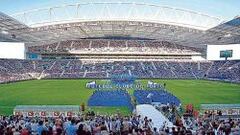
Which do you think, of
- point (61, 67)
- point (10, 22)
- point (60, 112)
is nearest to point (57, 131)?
point (60, 112)

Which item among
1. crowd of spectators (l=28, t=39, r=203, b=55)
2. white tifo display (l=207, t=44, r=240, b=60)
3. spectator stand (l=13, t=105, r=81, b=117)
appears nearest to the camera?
spectator stand (l=13, t=105, r=81, b=117)

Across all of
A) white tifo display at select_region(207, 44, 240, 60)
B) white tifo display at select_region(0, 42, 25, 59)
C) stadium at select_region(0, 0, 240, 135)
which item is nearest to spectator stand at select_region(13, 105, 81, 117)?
stadium at select_region(0, 0, 240, 135)

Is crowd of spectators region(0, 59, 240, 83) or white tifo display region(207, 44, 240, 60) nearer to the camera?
crowd of spectators region(0, 59, 240, 83)

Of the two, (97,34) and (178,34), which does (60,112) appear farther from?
(97,34)

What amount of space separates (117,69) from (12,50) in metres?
24.3

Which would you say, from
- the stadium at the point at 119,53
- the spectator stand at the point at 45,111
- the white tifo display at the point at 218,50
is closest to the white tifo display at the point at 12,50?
the stadium at the point at 119,53

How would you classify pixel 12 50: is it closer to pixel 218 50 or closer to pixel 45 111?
pixel 218 50

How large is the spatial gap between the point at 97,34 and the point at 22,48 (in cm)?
1687

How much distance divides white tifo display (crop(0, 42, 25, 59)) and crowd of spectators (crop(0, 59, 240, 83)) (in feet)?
6.74

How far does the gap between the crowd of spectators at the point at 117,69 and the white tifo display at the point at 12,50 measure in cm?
205

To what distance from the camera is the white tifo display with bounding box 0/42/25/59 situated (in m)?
86.5

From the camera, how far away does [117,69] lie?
83.4 m

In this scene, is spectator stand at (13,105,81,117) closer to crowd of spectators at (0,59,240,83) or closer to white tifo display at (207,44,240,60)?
crowd of spectators at (0,59,240,83)

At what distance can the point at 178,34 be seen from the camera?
81.8 m
